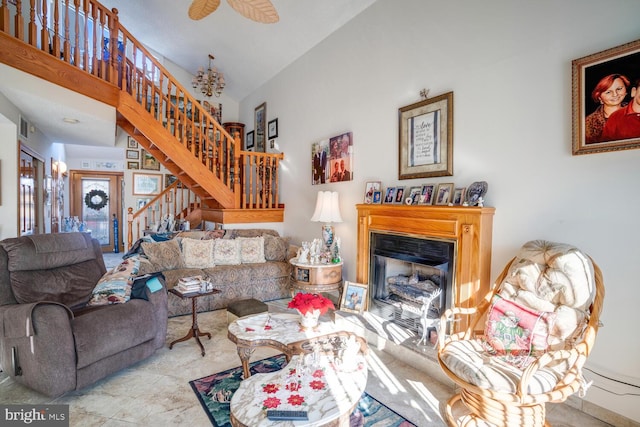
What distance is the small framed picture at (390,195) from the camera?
136 inches

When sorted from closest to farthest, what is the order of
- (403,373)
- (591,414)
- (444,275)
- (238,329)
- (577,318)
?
1. (577,318)
2. (591,414)
3. (238,329)
4. (403,373)
5. (444,275)

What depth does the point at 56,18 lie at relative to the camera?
136 inches

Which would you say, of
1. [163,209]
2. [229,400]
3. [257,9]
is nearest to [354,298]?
[229,400]

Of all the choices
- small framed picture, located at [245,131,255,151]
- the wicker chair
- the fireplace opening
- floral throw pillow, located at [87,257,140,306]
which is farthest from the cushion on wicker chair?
small framed picture, located at [245,131,255,151]

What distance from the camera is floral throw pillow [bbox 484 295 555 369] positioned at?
1984 millimetres

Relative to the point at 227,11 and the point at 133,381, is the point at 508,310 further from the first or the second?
the point at 227,11

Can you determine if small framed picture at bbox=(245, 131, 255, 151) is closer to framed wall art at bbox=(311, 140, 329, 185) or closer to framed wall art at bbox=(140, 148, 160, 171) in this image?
framed wall art at bbox=(140, 148, 160, 171)

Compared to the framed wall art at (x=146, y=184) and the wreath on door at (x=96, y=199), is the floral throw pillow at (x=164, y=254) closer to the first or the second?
the framed wall art at (x=146, y=184)

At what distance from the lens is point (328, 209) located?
160 inches

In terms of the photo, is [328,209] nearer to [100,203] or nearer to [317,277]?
[317,277]

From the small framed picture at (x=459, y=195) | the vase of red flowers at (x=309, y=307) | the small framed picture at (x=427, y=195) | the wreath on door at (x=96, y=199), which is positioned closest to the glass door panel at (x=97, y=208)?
the wreath on door at (x=96, y=199)

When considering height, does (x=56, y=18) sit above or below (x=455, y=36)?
above

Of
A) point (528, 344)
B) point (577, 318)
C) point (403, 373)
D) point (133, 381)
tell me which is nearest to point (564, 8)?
point (577, 318)

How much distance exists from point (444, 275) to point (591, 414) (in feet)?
4.15
